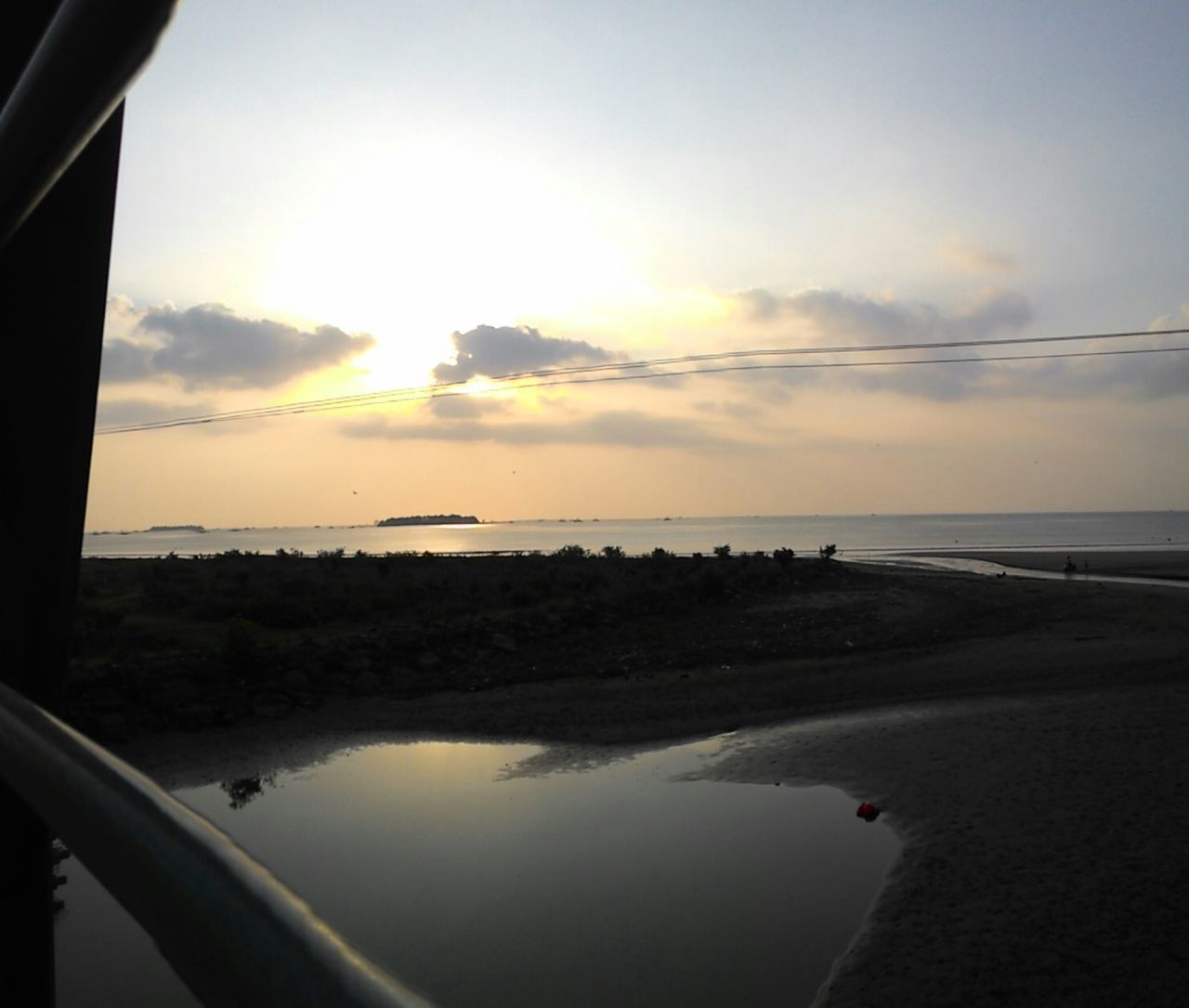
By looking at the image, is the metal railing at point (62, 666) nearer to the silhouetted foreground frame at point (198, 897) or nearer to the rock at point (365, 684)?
the silhouetted foreground frame at point (198, 897)

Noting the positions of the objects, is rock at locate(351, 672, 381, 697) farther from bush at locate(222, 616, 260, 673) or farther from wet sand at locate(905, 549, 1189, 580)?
wet sand at locate(905, 549, 1189, 580)

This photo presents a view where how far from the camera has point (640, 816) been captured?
8.16 meters

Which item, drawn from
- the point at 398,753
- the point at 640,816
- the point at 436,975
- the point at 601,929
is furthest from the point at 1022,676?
the point at 436,975

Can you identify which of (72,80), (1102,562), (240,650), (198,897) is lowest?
(240,650)

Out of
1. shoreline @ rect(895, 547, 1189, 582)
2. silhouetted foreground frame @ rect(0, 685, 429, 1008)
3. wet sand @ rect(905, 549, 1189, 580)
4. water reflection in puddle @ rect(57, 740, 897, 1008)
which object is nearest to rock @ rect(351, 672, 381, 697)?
water reflection in puddle @ rect(57, 740, 897, 1008)

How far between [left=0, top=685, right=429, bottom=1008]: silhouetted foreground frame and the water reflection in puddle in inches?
149

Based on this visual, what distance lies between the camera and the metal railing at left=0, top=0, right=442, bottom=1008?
1.46 ft

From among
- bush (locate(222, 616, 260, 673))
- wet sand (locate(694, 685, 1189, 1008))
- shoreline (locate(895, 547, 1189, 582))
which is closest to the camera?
wet sand (locate(694, 685, 1189, 1008))

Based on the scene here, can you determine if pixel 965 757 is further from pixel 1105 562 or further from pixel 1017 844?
pixel 1105 562

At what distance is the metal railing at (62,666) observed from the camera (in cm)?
44

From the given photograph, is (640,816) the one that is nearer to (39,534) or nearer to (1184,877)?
(1184,877)

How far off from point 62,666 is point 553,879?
6.17 meters

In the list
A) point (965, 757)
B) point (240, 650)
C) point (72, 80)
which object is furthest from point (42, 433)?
point (240, 650)

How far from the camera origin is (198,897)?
50cm
